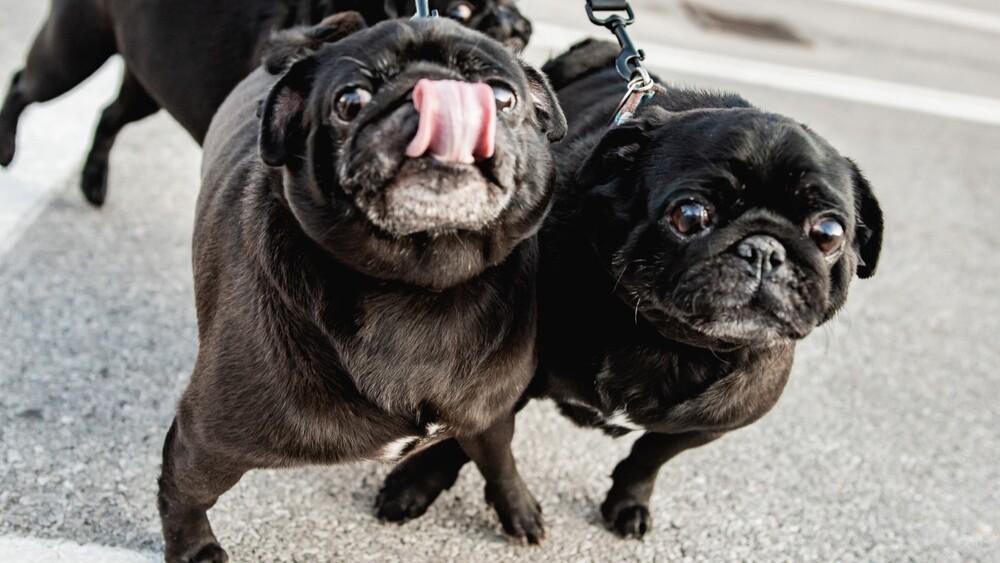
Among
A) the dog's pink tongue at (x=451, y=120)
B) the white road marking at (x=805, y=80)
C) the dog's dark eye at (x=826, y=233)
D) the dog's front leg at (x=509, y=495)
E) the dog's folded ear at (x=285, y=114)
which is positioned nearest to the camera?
the dog's pink tongue at (x=451, y=120)

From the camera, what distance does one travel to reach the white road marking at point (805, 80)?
→ 759 centimetres

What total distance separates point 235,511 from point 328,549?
1.06ft

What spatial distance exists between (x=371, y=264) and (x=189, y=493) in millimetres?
857

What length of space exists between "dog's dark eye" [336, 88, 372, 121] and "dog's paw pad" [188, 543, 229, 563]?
133 centimetres

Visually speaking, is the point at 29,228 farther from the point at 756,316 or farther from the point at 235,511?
the point at 756,316

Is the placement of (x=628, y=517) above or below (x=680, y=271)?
below

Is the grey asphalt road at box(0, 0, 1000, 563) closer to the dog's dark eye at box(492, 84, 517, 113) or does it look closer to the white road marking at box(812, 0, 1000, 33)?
the dog's dark eye at box(492, 84, 517, 113)

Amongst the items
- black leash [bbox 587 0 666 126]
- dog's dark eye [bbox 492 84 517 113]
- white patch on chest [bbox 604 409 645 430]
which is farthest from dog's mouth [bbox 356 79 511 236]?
white patch on chest [bbox 604 409 645 430]

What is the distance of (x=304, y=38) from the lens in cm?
333

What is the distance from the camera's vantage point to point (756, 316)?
2572 mm

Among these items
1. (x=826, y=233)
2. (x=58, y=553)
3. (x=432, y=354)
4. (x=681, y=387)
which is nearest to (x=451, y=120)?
(x=432, y=354)

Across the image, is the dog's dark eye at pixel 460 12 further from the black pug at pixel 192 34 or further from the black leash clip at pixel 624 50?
the black leash clip at pixel 624 50

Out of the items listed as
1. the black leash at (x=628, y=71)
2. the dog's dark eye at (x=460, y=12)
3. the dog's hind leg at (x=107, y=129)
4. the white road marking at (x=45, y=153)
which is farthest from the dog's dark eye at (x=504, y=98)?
the white road marking at (x=45, y=153)

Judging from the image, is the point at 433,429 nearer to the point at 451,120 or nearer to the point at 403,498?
the point at 403,498
